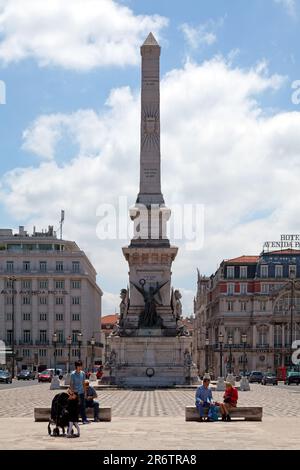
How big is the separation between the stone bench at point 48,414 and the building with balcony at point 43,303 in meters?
94.3

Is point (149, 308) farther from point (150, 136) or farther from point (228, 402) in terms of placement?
point (228, 402)

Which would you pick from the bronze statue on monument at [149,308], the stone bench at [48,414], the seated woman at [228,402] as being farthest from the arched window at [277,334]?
the stone bench at [48,414]

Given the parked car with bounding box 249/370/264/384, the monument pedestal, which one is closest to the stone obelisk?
the monument pedestal

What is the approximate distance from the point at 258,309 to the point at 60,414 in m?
103

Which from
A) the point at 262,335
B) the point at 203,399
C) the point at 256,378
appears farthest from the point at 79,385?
the point at 262,335

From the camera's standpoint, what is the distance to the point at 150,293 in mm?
62125

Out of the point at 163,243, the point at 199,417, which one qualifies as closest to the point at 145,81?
the point at 163,243

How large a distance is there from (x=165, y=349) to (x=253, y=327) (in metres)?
64.9

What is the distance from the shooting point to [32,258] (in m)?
124

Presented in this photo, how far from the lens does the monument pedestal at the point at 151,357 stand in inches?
2341

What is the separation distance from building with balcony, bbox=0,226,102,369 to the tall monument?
190 feet

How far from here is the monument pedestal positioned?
→ 59.5m

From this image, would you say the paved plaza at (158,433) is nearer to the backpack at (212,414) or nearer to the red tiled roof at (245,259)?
the backpack at (212,414)
